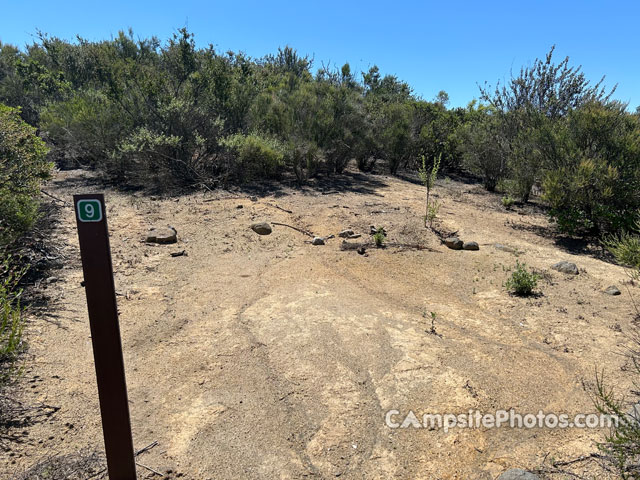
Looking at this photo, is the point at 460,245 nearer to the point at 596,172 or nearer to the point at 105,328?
the point at 596,172

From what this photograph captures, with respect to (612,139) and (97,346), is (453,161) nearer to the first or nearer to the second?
(612,139)

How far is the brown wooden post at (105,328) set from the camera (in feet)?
5.61

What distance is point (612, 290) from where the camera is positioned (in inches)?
230

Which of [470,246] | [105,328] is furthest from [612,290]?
[105,328]

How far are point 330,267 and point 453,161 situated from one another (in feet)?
45.3

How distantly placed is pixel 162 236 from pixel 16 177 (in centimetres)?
252

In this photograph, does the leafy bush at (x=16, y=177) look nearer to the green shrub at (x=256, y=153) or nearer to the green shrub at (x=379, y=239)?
the green shrub at (x=379, y=239)

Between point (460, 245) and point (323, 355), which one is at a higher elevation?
point (460, 245)

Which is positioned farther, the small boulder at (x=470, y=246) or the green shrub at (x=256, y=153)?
the green shrub at (x=256, y=153)

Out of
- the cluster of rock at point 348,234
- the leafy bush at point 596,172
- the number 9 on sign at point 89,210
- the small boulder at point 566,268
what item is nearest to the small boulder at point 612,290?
the small boulder at point 566,268

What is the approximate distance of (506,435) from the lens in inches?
119

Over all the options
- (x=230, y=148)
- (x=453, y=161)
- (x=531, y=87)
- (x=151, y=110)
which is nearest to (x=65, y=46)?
(x=151, y=110)

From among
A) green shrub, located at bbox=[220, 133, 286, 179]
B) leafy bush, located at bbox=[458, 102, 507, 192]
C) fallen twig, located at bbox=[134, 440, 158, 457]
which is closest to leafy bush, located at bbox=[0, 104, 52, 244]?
fallen twig, located at bbox=[134, 440, 158, 457]

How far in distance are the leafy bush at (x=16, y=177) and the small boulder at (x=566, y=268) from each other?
814 cm
